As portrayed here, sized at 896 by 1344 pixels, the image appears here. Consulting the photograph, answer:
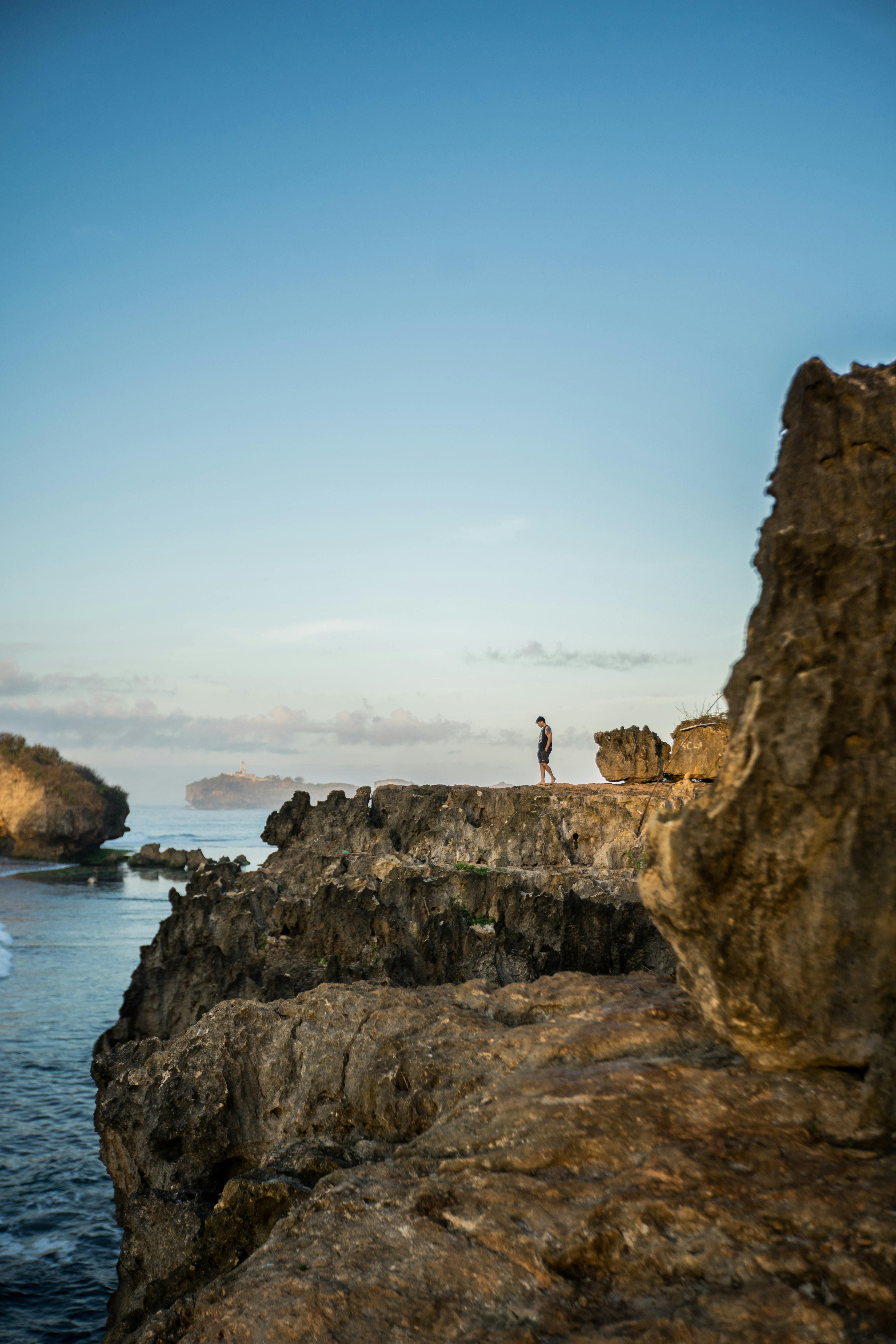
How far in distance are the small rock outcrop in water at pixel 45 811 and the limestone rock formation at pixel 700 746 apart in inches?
2806

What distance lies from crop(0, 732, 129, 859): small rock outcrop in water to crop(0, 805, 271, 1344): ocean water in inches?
1349

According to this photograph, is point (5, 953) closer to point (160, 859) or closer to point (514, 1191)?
point (514, 1191)

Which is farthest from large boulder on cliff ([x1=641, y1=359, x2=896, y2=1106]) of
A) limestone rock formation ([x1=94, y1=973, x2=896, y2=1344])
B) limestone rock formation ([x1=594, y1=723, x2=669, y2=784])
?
limestone rock formation ([x1=594, y1=723, x2=669, y2=784])

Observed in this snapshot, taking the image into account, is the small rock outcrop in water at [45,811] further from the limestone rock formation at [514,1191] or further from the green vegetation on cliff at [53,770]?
the limestone rock formation at [514,1191]

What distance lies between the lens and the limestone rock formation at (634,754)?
27.1 meters

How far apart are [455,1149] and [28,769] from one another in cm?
8535

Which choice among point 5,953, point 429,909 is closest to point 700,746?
point 429,909

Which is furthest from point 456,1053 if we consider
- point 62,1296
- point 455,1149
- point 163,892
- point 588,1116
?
point 163,892

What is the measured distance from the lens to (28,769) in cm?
8056

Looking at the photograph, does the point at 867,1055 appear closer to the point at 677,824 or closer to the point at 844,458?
the point at 677,824

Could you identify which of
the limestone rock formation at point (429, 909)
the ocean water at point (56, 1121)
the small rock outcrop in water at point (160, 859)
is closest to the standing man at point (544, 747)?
the limestone rock formation at point (429, 909)

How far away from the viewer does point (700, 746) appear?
23641mm

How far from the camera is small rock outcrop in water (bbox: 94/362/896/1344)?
419 centimetres

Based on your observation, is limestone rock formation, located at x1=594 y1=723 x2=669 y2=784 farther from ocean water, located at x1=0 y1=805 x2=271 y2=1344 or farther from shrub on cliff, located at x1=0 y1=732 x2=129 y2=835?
shrub on cliff, located at x1=0 y1=732 x2=129 y2=835
